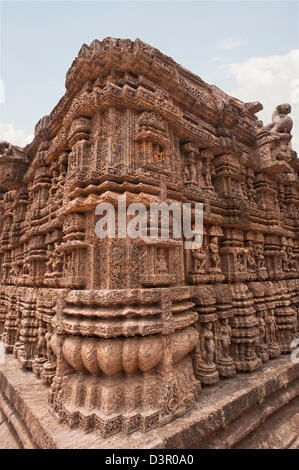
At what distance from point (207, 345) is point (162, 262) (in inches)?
61.3

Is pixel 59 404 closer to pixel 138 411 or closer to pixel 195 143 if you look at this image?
pixel 138 411

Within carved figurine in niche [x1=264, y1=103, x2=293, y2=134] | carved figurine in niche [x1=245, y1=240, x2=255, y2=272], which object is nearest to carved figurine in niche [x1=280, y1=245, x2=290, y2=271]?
carved figurine in niche [x1=245, y1=240, x2=255, y2=272]

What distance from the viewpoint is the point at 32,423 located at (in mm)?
2734

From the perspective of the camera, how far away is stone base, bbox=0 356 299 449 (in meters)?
2.27

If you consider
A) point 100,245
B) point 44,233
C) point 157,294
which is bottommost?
point 157,294

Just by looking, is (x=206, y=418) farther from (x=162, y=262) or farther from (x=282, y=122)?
(x=282, y=122)

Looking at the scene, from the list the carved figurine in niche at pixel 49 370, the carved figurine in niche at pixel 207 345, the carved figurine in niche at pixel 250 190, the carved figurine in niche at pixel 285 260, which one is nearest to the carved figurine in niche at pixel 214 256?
the carved figurine in niche at pixel 207 345

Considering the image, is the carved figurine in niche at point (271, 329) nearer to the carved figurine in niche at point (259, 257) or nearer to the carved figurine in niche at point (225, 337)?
the carved figurine in niche at point (259, 257)

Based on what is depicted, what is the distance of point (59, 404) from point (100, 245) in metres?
1.87

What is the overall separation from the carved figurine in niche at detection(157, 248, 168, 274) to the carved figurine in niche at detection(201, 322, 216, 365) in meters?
1.28

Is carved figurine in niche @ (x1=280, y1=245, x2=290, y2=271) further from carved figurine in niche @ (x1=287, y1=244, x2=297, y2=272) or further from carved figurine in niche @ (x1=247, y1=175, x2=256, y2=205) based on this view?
carved figurine in niche @ (x1=247, y1=175, x2=256, y2=205)

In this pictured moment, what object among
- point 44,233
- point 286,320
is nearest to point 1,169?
point 44,233

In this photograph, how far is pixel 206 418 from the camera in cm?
260

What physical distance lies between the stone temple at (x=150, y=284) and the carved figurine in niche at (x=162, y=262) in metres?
0.03
